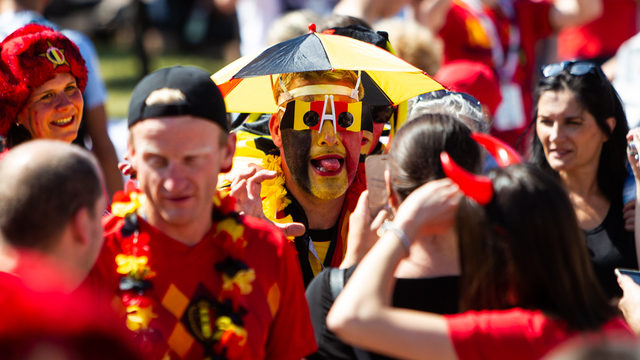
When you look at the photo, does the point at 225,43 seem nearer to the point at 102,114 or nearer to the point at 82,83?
the point at 102,114

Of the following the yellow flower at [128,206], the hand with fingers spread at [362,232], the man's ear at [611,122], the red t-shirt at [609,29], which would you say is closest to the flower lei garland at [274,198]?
the hand with fingers spread at [362,232]

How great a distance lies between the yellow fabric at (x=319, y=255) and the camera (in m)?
3.25

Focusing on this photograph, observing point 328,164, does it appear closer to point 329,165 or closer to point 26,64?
point 329,165

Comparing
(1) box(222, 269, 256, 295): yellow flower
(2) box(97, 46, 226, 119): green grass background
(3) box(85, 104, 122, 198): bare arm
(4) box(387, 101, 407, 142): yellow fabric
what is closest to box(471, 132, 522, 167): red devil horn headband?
(1) box(222, 269, 256, 295): yellow flower

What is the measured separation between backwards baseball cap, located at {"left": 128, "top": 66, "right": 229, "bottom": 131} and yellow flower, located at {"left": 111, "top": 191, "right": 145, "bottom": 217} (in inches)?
10.6

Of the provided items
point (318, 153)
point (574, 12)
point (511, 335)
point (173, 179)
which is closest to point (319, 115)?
point (318, 153)

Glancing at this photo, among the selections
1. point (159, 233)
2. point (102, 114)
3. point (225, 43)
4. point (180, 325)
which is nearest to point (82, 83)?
point (102, 114)

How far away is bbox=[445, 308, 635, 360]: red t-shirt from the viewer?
6.08ft

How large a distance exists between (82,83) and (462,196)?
221cm

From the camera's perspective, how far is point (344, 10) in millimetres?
5754

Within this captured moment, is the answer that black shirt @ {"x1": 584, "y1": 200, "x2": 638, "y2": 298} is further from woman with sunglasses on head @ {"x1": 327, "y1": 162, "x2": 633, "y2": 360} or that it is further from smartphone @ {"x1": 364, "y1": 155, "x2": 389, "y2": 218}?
woman with sunglasses on head @ {"x1": 327, "y1": 162, "x2": 633, "y2": 360}

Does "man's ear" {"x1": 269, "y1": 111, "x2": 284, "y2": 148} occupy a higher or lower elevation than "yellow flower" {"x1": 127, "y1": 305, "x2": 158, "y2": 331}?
higher

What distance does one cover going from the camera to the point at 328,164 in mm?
3270

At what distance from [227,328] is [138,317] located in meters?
0.28
